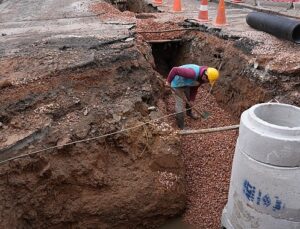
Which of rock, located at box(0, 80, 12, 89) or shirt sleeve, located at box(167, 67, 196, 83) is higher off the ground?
rock, located at box(0, 80, 12, 89)

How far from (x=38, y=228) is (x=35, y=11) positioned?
21.9 ft

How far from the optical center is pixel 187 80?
5305mm

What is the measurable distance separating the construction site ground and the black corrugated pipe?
0.13m

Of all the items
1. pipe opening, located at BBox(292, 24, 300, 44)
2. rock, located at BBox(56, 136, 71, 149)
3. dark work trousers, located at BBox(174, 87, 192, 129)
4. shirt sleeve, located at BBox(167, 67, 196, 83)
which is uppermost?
pipe opening, located at BBox(292, 24, 300, 44)

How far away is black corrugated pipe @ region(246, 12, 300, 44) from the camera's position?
5.41 meters

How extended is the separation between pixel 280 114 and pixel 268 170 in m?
0.67

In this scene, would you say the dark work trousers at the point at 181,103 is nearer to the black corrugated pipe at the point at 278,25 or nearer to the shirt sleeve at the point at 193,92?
the shirt sleeve at the point at 193,92

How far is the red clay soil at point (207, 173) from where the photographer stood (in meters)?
4.24

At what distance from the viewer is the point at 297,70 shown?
4777mm

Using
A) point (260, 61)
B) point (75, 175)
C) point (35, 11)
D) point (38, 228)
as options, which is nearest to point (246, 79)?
point (260, 61)

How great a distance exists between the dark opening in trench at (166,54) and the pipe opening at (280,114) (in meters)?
4.05

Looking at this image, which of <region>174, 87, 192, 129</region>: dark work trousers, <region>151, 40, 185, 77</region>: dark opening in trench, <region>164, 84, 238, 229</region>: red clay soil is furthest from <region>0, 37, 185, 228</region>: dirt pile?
<region>151, 40, 185, 77</region>: dark opening in trench

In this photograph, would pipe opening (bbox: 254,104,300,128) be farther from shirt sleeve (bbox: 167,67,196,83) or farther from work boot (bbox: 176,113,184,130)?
work boot (bbox: 176,113,184,130)

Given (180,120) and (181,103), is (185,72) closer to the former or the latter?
(181,103)
